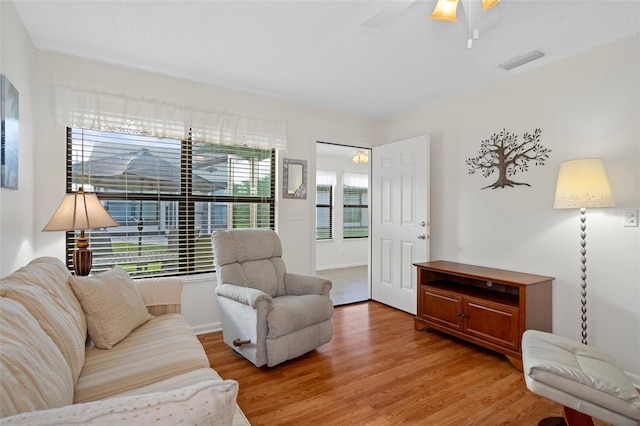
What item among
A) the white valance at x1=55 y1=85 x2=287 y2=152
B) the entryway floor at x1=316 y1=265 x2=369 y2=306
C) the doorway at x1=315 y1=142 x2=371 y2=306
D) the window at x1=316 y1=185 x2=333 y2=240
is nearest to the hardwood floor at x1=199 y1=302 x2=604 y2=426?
the entryway floor at x1=316 y1=265 x2=369 y2=306

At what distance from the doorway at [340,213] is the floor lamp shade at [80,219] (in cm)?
444

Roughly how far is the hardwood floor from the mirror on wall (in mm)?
1625

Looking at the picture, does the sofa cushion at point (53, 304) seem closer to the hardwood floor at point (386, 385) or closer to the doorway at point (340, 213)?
the hardwood floor at point (386, 385)

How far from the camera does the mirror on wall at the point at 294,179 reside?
374 centimetres

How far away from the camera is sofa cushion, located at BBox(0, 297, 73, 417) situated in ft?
2.42

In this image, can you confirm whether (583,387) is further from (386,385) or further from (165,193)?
(165,193)

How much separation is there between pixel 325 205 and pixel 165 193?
13.4ft

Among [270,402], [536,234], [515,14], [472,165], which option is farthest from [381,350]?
[515,14]

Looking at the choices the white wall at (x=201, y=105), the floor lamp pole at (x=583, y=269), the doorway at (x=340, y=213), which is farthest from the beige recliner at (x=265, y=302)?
the doorway at (x=340, y=213)

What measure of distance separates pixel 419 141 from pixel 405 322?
2.02 m

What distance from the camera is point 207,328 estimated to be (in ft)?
10.8

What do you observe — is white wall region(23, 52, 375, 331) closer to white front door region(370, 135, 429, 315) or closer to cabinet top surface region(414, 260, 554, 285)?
white front door region(370, 135, 429, 315)

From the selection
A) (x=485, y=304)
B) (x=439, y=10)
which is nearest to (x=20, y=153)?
(x=439, y=10)

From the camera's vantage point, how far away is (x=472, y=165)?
339 centimetres
